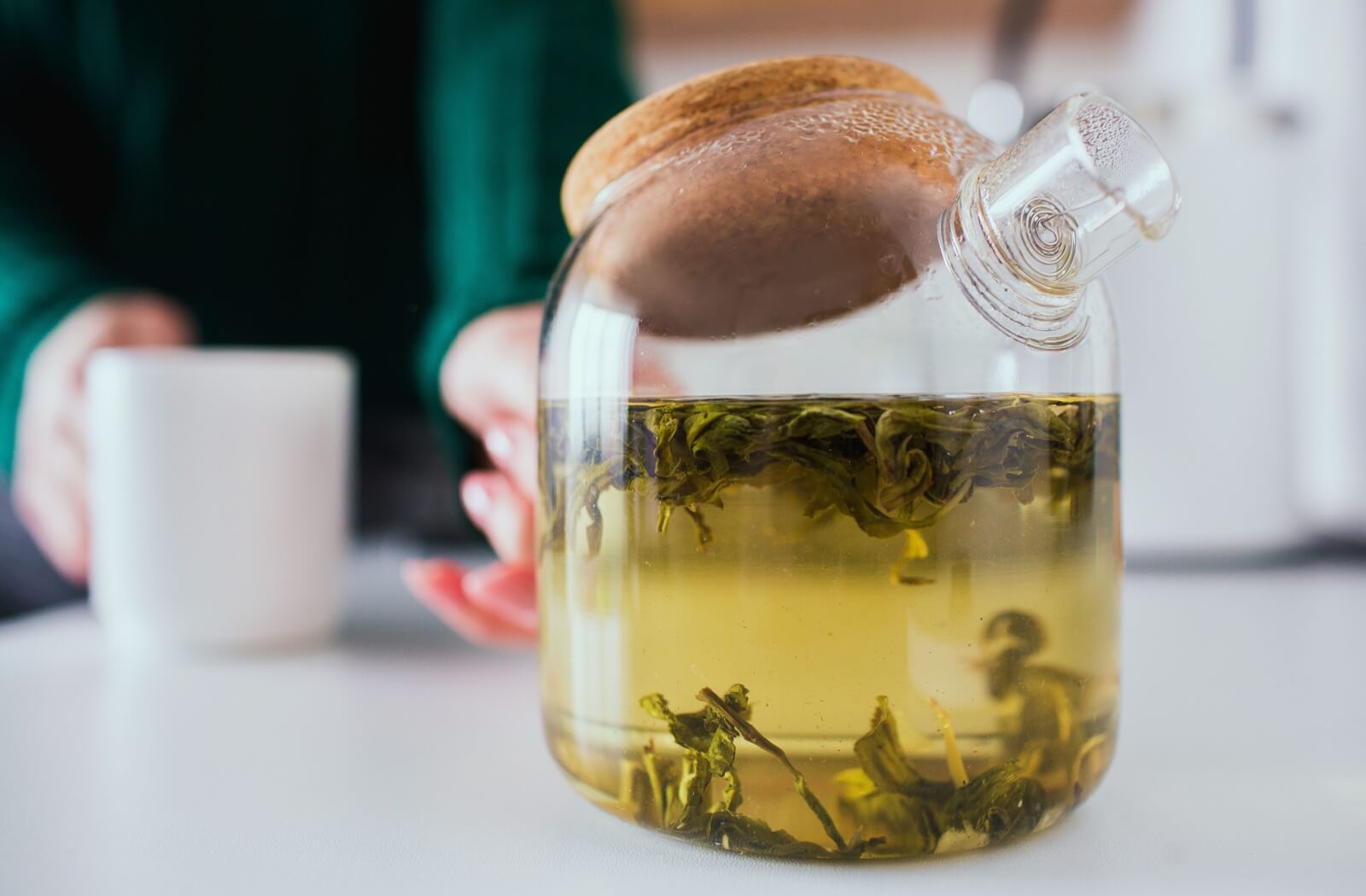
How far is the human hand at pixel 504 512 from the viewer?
1.87ft

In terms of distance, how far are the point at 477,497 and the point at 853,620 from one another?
0.34 metres

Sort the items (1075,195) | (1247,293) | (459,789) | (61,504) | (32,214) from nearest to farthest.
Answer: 1. (1075,195)
2. (459,789)
3. (61,504)
4. (1247,293)
5. (32,214)

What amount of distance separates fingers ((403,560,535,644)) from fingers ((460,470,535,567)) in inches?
0.8

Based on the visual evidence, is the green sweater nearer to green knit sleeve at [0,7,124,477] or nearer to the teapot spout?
green knit sleeve at [0,7,124,477]

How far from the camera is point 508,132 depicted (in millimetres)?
833

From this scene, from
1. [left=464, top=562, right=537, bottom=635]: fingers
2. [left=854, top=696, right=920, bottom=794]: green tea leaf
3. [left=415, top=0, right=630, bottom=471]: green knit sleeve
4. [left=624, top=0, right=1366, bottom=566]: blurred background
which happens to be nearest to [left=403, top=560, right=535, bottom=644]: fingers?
[left=464, top=562, right=537, bottom=635]: fingers

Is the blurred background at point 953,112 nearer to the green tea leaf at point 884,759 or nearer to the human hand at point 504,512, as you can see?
the human hand at point 504,512

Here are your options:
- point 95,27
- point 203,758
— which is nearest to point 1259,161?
point 203,758

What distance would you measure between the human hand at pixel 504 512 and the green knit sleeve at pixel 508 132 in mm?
55

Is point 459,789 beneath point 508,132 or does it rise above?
beneath

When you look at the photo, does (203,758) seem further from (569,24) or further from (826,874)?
(569,24)

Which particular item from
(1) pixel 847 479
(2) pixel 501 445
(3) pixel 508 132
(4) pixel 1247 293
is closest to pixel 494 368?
(2) pixel 501 445

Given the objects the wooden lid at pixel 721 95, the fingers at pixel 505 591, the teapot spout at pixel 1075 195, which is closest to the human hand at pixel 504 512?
the fingers at pixel 505 591

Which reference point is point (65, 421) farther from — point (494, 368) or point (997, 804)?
point (997, 804)
